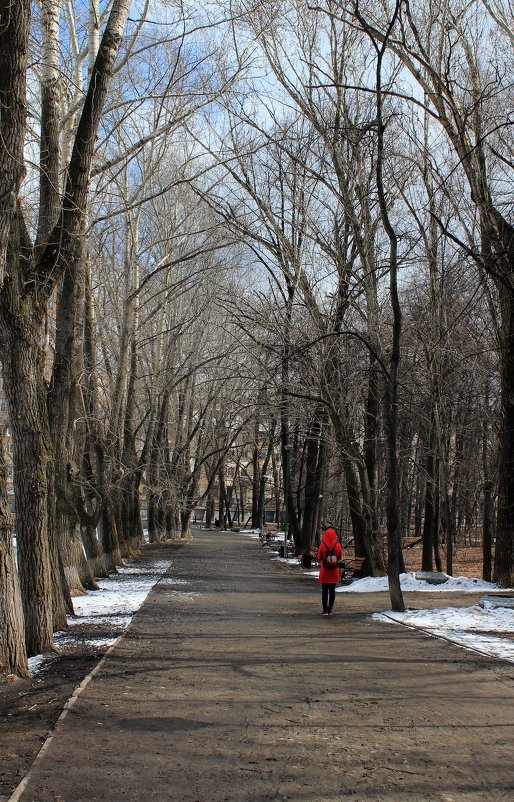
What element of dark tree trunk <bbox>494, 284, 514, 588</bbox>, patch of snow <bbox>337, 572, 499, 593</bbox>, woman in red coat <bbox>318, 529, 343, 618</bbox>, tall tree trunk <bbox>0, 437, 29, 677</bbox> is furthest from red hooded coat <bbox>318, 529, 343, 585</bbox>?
tall tree trunk <bbox>0, 437, 29, 677</bbox>

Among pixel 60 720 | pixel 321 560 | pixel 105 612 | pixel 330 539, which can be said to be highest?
pixel 330 539

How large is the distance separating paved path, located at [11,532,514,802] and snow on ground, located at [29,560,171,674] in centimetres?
47

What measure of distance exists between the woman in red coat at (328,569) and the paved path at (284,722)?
182 centimetres

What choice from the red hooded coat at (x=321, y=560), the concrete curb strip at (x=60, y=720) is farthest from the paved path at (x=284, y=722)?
the red hooded coat at (x=321, y=560)

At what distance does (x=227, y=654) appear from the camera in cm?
832

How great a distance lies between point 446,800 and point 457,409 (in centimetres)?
2353

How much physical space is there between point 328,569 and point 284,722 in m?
6.42

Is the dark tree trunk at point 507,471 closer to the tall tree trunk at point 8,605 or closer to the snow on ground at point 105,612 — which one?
the snow on ground at point 105,612

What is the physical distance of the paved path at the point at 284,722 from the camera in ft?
14.0

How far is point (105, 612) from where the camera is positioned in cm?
1180

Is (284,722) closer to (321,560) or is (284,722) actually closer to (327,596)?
(321,560)

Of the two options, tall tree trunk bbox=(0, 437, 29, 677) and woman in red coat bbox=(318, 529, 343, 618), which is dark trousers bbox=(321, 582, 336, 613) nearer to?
woman in red coat bbox=(318, 529, 343, 618)

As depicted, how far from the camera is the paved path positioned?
4.27m

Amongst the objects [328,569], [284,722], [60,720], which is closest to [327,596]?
[328,569]
